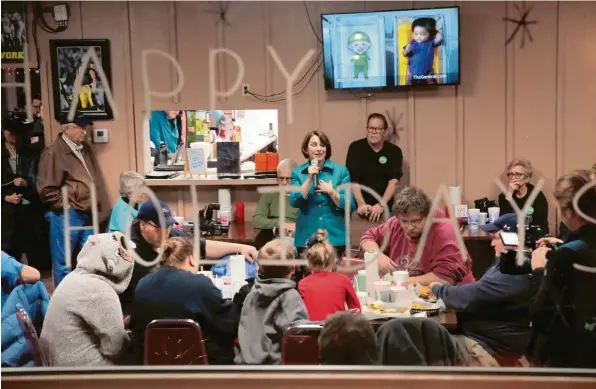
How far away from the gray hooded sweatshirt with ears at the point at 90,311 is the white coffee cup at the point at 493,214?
1.38m

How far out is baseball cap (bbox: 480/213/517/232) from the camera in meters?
2.50

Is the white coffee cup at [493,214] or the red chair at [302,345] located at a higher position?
the white coffee cup at [493,214]

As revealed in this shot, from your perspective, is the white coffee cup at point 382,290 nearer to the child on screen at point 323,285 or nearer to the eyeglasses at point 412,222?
the child on screen at point 323,285

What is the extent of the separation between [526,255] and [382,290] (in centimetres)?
68

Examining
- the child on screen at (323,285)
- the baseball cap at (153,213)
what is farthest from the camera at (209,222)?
the child on screen at (323,285)

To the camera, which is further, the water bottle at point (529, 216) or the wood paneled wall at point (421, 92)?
the wood paneled wall at point (421, 92)

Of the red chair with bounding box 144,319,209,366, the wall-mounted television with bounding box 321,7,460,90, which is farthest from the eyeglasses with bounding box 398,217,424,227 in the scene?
the red chair with bounding box 144,319,209,366

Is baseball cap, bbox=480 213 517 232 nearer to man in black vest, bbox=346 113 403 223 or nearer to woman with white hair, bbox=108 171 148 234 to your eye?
man in black vest, bbox=346 113 403 223

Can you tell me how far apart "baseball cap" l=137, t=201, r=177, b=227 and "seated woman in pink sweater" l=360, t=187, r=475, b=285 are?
0.75 metres

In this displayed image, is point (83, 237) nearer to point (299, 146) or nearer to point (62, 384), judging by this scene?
point (62, 384)

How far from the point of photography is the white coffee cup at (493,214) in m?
2.58

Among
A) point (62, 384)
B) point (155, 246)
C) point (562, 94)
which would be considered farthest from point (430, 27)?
point (62, 384)

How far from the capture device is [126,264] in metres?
2.58

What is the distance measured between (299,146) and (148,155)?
617 millimetres
